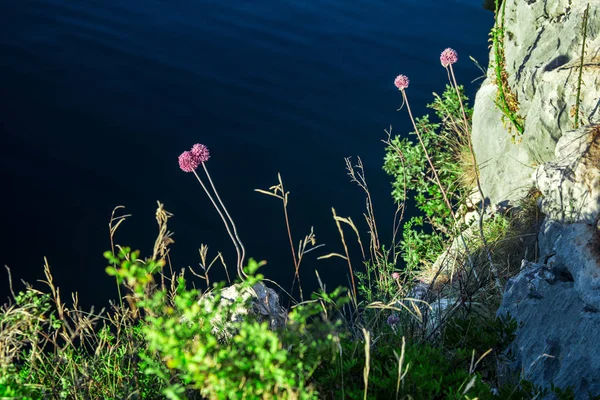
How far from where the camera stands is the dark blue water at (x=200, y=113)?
283 inches

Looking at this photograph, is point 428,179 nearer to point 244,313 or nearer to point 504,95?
point 504,95

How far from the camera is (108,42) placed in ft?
35.0

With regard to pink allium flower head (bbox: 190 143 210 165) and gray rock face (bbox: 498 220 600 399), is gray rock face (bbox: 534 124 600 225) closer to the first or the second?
gray rock face (bbox: 498 220 600 399)

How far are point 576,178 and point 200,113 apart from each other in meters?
6.20

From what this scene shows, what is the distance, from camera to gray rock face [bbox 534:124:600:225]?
12.4ft

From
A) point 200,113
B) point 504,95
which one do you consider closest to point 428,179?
point 504,95

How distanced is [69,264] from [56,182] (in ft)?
4.76

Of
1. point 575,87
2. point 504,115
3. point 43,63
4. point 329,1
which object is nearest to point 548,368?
point 575,87

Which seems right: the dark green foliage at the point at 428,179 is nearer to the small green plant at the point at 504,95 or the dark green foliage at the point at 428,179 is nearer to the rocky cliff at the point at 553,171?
the rocky cliff at the point at 553,171

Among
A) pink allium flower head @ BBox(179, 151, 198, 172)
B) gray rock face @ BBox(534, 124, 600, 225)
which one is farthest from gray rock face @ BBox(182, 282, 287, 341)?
gray rock face @ BBox(534, 124, 600, 225)

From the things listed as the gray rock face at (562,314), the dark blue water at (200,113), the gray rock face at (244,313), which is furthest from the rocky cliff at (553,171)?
the dark blue water at (200,113)

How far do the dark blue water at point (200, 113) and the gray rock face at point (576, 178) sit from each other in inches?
124

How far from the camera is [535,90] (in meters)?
5.50

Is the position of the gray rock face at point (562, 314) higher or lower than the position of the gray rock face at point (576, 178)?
lower
